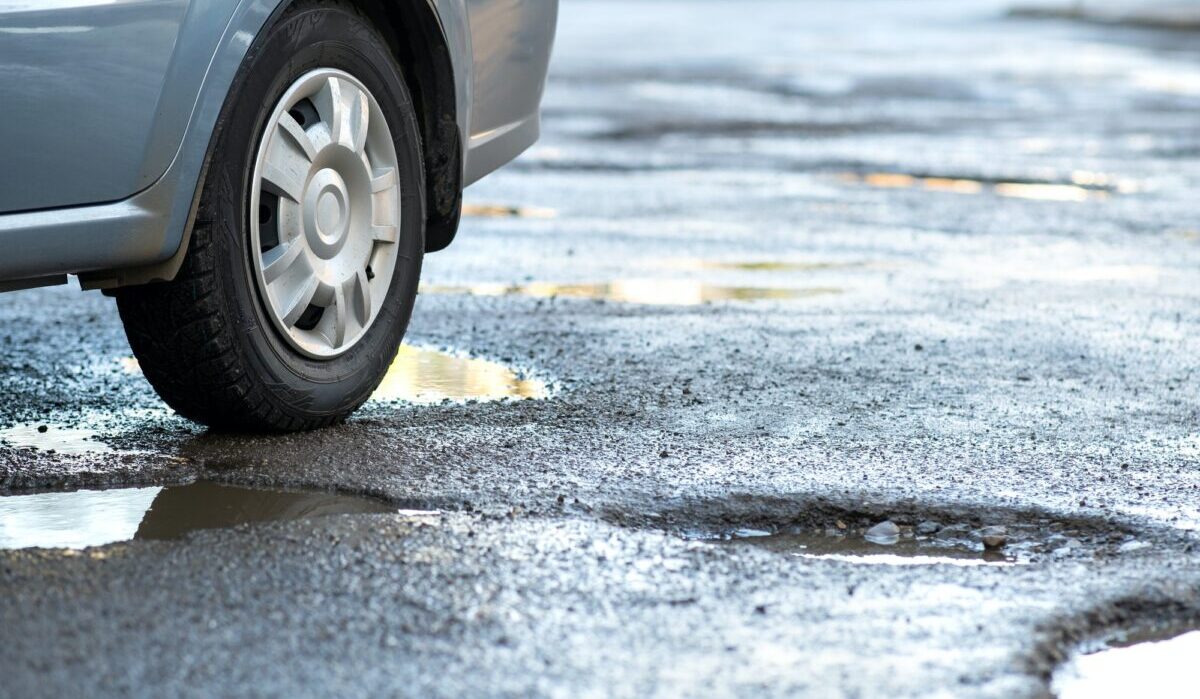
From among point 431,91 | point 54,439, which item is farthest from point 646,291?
point 54,439

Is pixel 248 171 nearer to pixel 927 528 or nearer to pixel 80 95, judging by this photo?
pixel 80 95

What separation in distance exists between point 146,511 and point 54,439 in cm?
67

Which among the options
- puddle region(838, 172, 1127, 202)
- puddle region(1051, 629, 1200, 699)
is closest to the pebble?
puddle region(1051, 629, 1200, 699)

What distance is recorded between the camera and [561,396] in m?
4.24

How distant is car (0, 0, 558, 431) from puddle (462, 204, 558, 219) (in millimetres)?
3286

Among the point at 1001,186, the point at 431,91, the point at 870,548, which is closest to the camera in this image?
the point at 870,548

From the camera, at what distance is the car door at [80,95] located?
3078mm

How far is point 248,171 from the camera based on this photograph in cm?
357

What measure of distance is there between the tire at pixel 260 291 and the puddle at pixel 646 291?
176 cm

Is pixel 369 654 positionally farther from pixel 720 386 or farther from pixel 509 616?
pixel 720 386

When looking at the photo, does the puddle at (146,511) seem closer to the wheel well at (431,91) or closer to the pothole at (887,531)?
the pothole at (887,531)

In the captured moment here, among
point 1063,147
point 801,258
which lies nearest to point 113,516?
point 801,258

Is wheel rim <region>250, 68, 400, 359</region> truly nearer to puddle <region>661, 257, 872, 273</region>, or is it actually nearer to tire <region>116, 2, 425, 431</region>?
tire <region>116, 2, 425, 431</region>

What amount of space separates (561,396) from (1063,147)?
7.56 m
